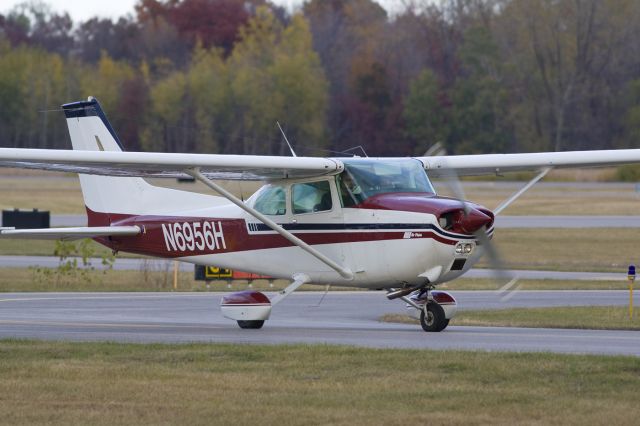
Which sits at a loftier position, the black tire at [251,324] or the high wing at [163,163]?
the high wing at [163,163]

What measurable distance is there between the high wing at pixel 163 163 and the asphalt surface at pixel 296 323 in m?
2.23

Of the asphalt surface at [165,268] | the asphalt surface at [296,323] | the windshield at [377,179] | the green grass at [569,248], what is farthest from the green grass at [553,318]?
the green grass at [569,248]

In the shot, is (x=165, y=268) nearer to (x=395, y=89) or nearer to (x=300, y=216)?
(x=300, y=216)

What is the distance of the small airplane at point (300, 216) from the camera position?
51.7 ft

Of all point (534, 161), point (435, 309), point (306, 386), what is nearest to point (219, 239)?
point (435, 309)

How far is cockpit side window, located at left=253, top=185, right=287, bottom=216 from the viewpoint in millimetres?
17484

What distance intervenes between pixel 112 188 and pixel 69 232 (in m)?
1.47

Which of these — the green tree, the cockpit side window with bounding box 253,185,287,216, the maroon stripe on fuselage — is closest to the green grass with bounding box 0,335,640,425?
the maroon stripe on fuselage

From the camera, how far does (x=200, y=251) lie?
18.5m

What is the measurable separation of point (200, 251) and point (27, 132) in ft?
153

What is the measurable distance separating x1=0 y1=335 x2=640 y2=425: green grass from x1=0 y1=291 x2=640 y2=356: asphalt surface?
5.39ft

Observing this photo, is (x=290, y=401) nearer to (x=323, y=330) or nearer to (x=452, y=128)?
(x=323, y=330)

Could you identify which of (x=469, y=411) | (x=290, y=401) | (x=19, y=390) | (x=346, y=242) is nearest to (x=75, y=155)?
(x=346, y=242)

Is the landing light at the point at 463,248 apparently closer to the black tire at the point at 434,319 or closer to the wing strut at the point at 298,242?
the black tire at the point at 434,319
